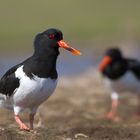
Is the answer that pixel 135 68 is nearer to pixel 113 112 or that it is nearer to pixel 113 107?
pixel 113 107

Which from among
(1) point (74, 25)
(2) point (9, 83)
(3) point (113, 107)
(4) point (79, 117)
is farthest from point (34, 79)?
(1) point (74, 25)

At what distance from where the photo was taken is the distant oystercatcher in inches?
463

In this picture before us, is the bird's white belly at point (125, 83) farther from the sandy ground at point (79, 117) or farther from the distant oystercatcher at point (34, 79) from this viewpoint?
the distant oystercatcher at point (34, 79)

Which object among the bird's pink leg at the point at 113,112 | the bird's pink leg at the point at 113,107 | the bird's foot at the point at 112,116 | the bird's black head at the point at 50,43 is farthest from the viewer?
the bird's pink leg at the point at 113,107

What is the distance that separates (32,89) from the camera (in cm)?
1170

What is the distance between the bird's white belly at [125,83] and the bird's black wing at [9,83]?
7402mm

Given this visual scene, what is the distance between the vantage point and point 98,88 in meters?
21.6

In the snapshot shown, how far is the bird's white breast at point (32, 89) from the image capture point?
11711 millimetres

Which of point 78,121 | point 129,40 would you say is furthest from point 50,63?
point 129,40

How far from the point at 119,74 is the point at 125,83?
27 cm

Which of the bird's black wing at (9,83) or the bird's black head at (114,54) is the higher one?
the bird's black wing at (9,83)

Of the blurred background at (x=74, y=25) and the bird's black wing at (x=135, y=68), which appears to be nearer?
the bird's black wing at (x=135, y=68)

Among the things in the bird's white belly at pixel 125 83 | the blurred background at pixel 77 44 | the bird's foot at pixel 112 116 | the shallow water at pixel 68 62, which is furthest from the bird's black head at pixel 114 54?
the shallow water at pixel 68 62

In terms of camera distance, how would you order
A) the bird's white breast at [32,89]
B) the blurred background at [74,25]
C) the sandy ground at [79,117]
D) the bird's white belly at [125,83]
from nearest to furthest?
the bird's white breast at [32,89], the sandy ground at [79,117], the bird's white belly at [125,83], the blurred background at [74,25]
